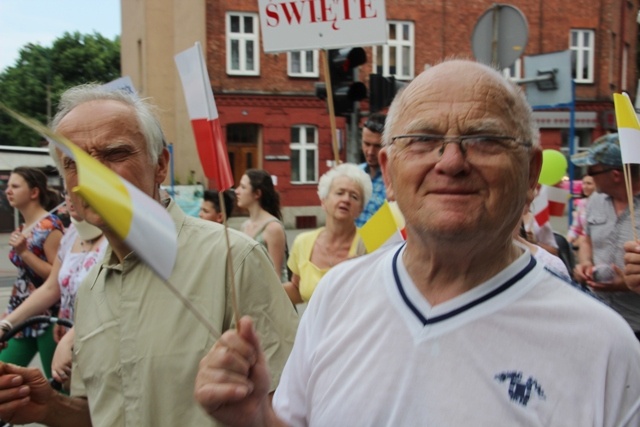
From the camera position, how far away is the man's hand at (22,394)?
212cm

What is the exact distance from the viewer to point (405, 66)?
25844mm

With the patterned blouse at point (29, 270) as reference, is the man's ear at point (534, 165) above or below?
above

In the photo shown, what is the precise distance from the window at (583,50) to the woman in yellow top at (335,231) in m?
24.6

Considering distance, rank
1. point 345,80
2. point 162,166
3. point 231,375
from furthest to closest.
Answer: point 345,80 < point 162,166 < point 231,375

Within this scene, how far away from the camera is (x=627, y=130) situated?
9.26ft

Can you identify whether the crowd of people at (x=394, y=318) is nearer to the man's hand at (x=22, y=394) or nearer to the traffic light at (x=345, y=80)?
the man's hand at (x=22, y=394)

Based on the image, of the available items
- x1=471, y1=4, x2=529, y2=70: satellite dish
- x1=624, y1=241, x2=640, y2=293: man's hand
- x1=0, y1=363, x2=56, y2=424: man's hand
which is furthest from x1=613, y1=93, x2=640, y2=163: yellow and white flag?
x1=471, y1=4, x2=529, y2=70: satellite dish

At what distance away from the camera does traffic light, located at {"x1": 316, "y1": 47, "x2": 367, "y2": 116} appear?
6973mm

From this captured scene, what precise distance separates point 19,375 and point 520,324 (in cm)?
146

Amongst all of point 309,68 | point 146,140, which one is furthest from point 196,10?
point 146,140

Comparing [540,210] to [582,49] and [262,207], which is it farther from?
[582,49]

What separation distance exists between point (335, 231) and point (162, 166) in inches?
88.3

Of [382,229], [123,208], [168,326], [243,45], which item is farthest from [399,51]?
[123,208]

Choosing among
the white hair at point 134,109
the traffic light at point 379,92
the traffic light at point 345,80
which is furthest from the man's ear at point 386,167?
the traffic light at point 379,92
